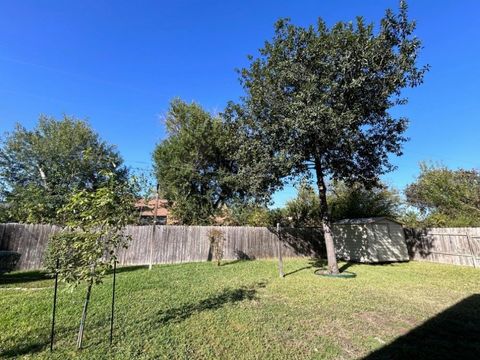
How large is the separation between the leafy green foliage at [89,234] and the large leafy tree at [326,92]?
6402mm

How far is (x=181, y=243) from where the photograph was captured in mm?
12648

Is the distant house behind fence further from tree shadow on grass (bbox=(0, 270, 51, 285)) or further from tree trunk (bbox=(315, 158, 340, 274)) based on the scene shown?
tree trunk (bbox=(315, 158, 340, 274))

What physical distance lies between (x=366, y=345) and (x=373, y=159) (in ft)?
27.3

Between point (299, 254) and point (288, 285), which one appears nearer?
point (288, 285)

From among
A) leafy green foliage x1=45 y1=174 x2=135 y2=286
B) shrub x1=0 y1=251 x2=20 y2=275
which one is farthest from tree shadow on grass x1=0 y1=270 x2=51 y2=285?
leafy green foliage x1=45 y1=174 x2=135 y2=286

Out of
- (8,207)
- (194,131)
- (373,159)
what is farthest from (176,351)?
(8,207)

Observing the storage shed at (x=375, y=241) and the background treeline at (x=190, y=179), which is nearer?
the storage shed at (x=375, y=241)

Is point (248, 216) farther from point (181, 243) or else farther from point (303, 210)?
point (181, 243)

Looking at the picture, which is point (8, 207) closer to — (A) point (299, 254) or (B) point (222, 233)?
(B) point (222, 233)

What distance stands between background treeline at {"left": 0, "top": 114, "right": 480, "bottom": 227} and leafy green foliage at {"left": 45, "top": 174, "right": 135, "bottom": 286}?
13.1 m

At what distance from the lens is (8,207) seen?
56.7 ft

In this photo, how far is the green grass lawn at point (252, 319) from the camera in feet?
11.8

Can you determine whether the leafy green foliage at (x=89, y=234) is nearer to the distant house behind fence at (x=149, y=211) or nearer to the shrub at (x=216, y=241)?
the shrub at (x=216, y=241)

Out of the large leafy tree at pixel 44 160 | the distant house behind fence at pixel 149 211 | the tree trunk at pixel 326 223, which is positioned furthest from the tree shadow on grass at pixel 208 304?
the large leafy tree at pixel 44 160
